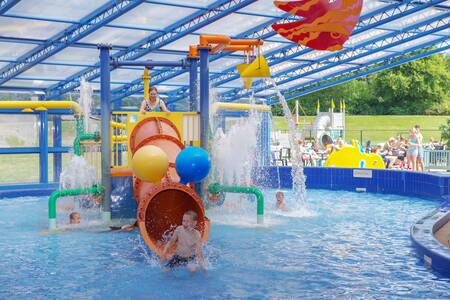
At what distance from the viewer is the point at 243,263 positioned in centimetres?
693

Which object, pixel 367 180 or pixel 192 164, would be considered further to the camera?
pixel 367 180

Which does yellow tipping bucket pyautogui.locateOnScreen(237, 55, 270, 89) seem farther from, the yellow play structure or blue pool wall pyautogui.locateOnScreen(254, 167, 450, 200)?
the yellow play structure

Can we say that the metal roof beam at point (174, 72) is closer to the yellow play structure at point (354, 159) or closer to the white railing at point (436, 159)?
the yellow play structure at point (354, 159)

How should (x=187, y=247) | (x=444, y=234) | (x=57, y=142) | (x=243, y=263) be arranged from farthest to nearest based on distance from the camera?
1. (x=57, y=142)
2. (x=444, y=234)
3. (x=243, y=263)
4. (x=187, y=247)

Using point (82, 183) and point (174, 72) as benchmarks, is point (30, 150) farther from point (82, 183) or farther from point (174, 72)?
A: point (82, 183)

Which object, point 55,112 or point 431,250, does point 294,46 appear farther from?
point 431,250

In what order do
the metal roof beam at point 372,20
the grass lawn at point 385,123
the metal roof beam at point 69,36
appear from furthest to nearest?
the grass lawn at point 385,123 → the metal roof beam at point 372,20 → the metal roof beam at point 69,36

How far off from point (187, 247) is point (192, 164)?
1.06m

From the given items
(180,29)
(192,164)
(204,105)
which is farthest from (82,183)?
(180,29)

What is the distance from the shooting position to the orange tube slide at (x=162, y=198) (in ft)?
23.3

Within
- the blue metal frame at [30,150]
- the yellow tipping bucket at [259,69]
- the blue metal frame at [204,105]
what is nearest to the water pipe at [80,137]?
the blue metal frame at [204,105]

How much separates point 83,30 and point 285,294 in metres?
9.12

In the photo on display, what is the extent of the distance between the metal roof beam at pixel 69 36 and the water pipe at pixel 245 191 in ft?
14.0

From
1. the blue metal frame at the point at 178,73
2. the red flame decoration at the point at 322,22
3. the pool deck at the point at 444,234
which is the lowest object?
the pool deck at the point at 444,234
